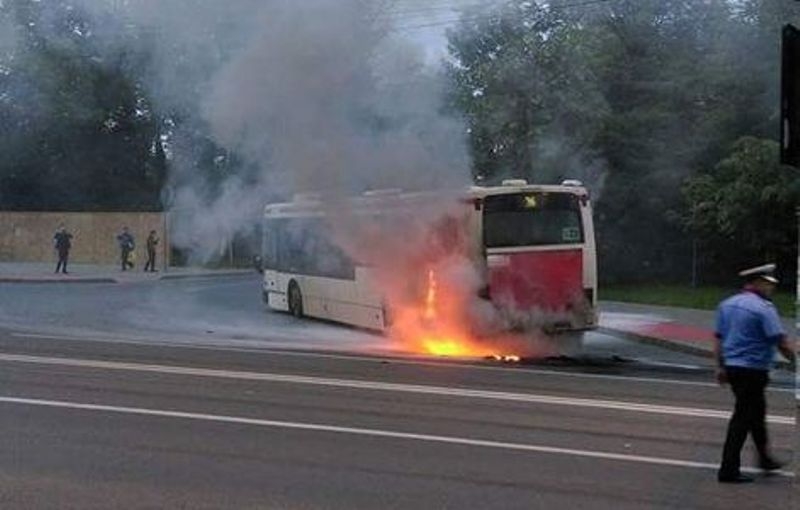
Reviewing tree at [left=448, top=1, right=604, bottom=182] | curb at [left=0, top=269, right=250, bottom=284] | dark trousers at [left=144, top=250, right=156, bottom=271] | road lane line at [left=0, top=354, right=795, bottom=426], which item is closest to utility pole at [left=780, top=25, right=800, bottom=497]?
road lane line at [left=0, top=354, right=795, bottom=426]

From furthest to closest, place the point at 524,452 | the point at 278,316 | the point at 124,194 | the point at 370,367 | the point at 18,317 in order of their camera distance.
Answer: the point at 124,194 → the point at 278,316 → the point at 18,317 → the point at 370,367 → the point at 524,452

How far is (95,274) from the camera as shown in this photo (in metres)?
36.7

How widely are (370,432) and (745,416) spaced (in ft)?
9.63

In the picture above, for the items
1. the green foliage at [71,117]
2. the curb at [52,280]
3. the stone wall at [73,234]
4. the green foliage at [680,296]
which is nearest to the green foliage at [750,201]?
the green foliage at [680,296]

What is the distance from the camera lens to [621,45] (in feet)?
85.5

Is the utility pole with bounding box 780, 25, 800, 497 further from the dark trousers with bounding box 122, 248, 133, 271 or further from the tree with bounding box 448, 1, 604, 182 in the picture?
the dark trousers with bounding box 122, 248, 133, 271

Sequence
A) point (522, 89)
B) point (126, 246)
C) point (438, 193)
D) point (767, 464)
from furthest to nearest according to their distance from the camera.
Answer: point (126, 246) < point (522, 89) < point (438, 193) < point (767, 464)

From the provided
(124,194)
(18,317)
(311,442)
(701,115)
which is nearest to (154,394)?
(311,442)

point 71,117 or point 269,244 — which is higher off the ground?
point 71,117

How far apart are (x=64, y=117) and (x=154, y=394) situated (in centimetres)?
1291

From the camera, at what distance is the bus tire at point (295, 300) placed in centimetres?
2314

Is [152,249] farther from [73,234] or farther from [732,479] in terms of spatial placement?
[732,479]

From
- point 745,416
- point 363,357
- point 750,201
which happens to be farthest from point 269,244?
point 745,416

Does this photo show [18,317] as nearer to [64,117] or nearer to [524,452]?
[64,117]
